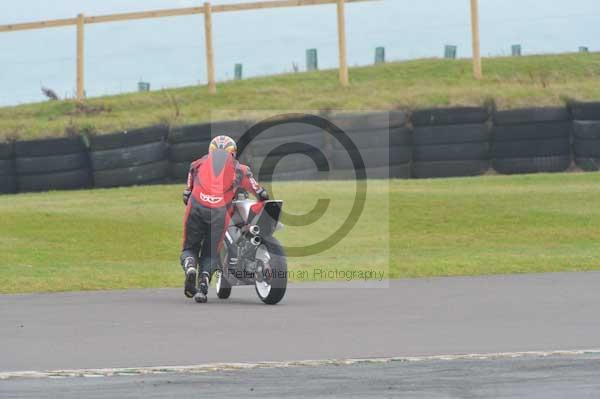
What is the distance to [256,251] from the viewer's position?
41.3ft

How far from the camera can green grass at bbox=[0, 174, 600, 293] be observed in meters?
16.4

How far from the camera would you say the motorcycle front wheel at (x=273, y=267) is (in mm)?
12375

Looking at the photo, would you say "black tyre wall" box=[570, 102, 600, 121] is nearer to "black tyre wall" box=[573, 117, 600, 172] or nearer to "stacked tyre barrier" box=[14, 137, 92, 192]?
"black tyre wall" box=[573, 117, 600, 172]

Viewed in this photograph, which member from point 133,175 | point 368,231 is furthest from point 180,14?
point 368,231

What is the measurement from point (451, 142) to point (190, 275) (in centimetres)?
1221

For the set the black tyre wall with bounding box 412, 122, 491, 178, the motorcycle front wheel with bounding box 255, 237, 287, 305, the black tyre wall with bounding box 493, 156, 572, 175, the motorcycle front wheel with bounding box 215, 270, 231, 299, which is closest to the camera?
the motorcycle front wheel with bounding box 255, 237, 287, 305

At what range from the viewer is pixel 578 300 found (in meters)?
12.5

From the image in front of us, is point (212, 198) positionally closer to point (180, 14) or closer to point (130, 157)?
point (130, 157)

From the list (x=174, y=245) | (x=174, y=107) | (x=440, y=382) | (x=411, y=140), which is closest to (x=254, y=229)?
(x=440, y=382)

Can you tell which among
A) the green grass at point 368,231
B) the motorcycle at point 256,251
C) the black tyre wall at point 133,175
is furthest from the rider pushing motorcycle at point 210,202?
the black tyre wall at point 133,175

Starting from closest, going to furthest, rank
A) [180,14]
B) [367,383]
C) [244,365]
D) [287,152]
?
[367,383] < [244,365] < [287,152] < [180,14]

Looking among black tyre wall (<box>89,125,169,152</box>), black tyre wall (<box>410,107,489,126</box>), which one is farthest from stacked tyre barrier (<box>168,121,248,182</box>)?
black tyre wall (<box>410,107,489,126</box>)

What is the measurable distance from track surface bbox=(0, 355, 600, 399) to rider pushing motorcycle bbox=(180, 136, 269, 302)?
182 inches

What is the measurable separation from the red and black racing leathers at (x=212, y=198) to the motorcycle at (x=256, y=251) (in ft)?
0.35
